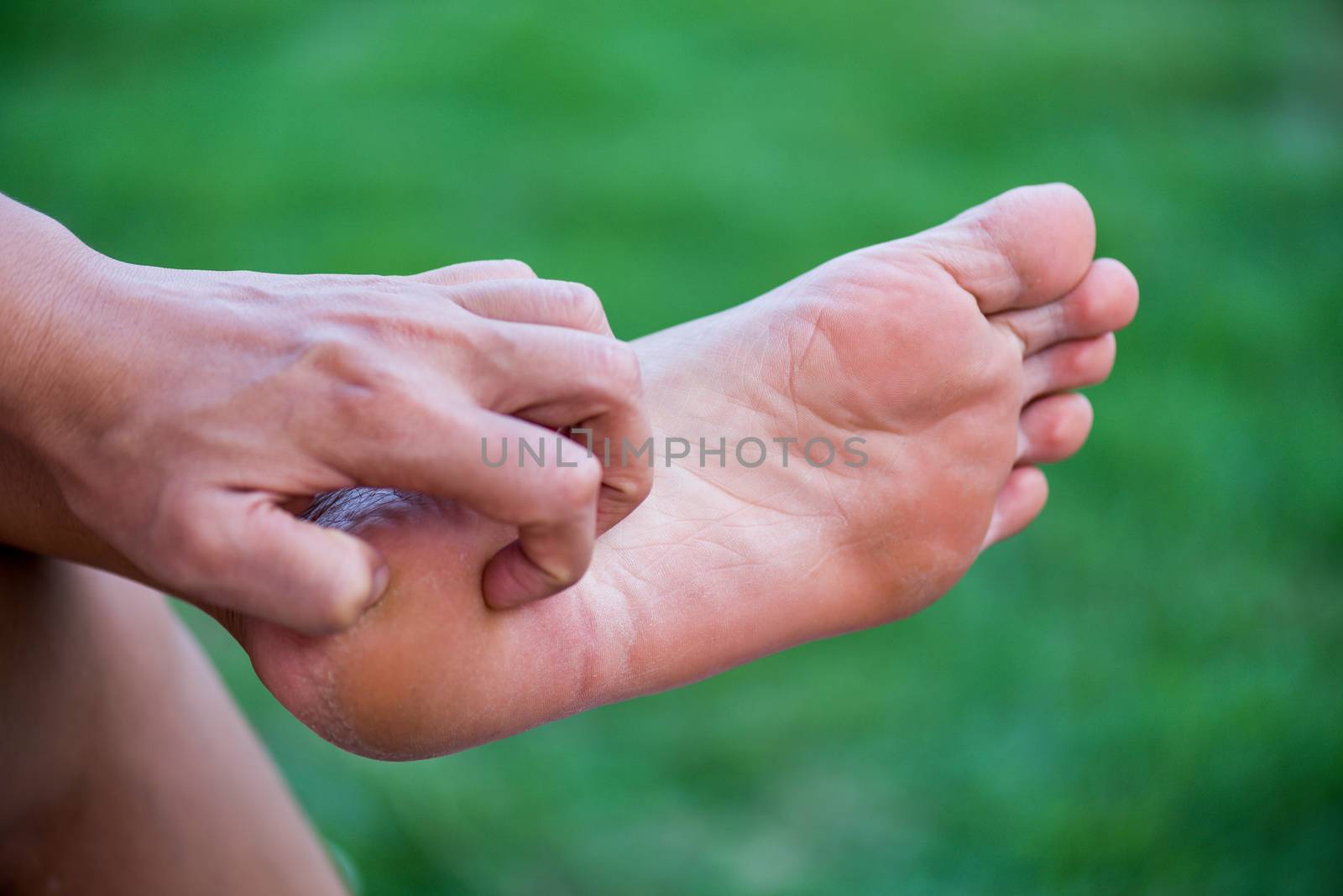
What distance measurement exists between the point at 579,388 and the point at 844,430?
38cm

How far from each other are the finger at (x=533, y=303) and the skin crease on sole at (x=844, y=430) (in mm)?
213

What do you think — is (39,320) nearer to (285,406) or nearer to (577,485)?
(285,406)

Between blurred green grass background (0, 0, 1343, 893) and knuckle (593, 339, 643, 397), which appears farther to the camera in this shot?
blurred green grass background (0, 0, 1343, 893)

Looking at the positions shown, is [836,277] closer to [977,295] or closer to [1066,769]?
[977,295]

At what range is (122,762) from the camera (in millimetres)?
973

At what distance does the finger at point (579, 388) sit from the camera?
0.67 meters

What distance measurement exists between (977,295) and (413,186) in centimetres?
196

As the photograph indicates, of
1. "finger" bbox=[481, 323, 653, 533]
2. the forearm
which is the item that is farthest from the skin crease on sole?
the forearm

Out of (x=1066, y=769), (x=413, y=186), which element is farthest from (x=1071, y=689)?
(x=413, y=186)

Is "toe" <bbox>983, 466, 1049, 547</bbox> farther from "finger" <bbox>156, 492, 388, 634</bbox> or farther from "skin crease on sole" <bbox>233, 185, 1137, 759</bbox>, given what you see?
"finger" <bbox>156, 492, 388, 634</bbox>

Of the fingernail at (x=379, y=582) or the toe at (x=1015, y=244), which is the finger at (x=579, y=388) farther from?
the toe at (x=1015, y=244)

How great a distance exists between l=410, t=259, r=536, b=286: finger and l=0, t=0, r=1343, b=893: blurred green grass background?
86 centimetres

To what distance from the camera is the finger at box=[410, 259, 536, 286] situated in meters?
0.75

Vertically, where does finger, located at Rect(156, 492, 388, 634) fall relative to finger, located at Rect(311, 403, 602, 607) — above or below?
below
